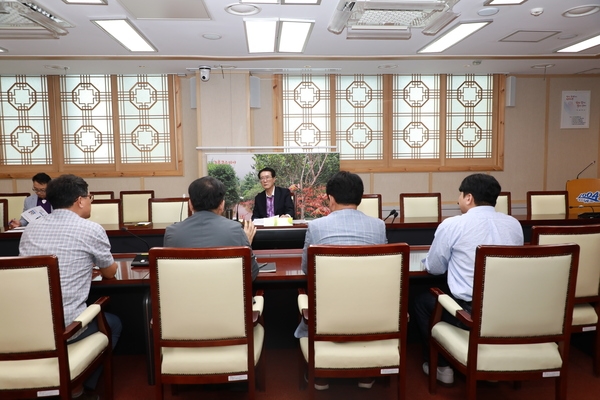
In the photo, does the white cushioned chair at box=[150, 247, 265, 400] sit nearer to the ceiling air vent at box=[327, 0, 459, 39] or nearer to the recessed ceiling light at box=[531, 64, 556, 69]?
the ceiling air vent at box=[327, 0, 459, 39]

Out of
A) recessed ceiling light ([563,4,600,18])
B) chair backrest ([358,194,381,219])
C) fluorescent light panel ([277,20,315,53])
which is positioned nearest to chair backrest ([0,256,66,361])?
fluorescent light panel ([277,20,315,53])

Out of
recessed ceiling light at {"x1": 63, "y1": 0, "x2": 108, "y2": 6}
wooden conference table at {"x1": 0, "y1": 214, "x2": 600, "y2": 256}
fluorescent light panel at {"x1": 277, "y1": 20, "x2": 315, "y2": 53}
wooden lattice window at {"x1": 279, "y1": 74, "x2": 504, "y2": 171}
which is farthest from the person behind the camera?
wooden lattice window at {"x1": 279, "y1": 74, "x2": 504, "y2": 171}

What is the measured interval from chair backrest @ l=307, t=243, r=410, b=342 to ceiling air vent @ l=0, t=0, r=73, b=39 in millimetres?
2799

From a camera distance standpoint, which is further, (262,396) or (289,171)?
(289,171)

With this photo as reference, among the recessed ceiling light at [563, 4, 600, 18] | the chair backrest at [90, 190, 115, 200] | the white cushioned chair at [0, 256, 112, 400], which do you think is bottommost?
the white cushioned chair at [0, 256, 112, 400]

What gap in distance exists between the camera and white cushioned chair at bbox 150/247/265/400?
1698 mm

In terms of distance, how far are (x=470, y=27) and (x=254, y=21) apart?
7.03 feet

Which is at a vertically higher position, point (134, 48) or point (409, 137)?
point (134, 48)

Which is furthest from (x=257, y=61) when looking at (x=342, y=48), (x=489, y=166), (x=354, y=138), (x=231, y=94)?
(x=489, y=166)

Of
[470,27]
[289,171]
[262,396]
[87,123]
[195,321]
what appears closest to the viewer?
[195,321]

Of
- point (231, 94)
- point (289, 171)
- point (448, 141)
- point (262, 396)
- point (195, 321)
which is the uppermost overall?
point (231, 94)

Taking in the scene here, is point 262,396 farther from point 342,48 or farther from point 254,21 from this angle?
point 342,48

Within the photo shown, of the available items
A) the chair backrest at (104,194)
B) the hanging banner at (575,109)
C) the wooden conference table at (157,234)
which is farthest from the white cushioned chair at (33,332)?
the hanging banner at (575,109)

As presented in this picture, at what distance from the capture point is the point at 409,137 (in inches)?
261
